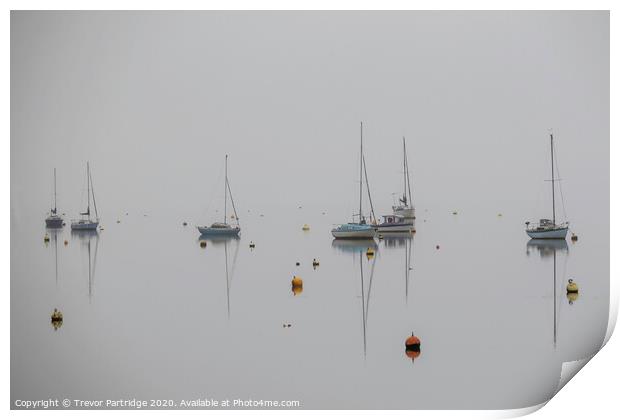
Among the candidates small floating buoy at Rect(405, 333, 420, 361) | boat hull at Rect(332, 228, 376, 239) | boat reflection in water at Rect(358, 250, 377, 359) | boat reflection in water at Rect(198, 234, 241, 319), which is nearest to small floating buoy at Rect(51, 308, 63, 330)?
boat reflection in water at Rect(358, 250, 377, 359)

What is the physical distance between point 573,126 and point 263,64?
3603 mm

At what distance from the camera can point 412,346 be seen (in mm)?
7961

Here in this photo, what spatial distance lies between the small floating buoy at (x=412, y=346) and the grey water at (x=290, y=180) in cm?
8

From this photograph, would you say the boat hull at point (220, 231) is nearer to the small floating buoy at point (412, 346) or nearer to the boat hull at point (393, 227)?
the boat hull at point (393, 227)

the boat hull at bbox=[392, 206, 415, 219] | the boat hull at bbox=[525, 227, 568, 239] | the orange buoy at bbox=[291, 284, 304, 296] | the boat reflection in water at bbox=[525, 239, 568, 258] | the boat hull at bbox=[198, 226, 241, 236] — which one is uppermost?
the boat hull at bbox=[392, 206, 415, 219]

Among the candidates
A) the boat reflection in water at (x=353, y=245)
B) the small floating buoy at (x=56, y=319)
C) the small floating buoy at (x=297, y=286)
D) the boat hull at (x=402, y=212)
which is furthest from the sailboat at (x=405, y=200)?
the small floating buoy at (x=56, y=319)

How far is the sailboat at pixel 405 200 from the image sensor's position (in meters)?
12.4

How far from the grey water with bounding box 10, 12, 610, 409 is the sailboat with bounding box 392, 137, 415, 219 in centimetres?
24

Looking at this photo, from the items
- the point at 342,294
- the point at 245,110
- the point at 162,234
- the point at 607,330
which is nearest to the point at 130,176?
the point at 245,110

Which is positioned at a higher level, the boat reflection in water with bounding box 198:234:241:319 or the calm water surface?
the boat reflection in water with bounding box 198:234:241:319

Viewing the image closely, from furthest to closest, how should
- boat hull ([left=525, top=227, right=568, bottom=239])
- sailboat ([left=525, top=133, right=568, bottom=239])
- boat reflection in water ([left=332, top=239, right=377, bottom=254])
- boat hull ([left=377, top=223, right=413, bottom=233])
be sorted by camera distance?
boat hull ([left=377, top=223, right=413, bottom=233]) → boat reflection in water ([left=332, top=239, right=377, bottom=254]) → boat hull ([left=525, top=227, right=568, bottom=239]) → sailboat ([left=525, top=133, right=568, bottom=239])

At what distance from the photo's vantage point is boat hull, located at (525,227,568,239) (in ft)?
63.4

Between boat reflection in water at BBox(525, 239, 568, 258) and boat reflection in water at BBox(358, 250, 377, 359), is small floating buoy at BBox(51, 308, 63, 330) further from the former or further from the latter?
boat reflection in water at BBox(525, 239, 568, 258)

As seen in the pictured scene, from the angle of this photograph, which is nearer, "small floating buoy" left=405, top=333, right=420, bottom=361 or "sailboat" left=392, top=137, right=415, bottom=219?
"small floating buoy" left=405, top=333, right=420, bottom=361
